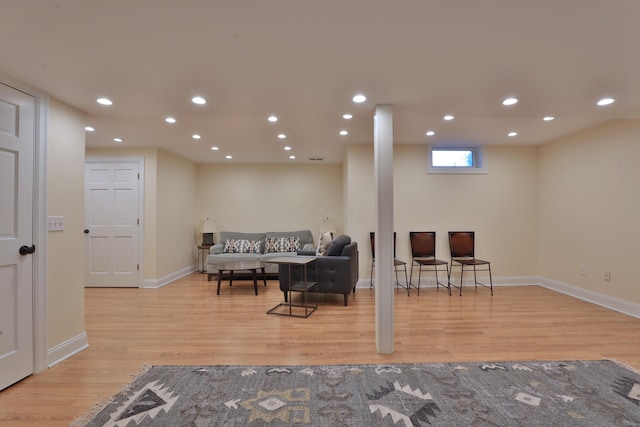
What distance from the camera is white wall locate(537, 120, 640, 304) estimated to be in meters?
3.51

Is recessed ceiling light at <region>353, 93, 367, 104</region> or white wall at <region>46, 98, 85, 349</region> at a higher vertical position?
recessed ceiling light at <region>353, 93, 367, 104</region>

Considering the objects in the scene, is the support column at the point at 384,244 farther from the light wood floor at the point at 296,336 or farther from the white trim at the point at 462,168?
the white trim at the point at 462,168

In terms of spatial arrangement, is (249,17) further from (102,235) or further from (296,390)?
(102,235)

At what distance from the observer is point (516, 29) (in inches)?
64.1

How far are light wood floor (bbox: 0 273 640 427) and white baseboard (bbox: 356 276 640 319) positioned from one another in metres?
0.15

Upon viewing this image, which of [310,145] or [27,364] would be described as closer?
[27,364]

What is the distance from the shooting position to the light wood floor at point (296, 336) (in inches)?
83.3

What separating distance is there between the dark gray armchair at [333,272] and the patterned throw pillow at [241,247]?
195cm

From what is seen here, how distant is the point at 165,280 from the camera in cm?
511

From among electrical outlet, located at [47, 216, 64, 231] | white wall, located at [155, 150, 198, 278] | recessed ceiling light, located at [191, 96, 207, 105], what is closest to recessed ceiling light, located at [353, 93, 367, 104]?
recessed ceiling light, located at [191, 96, 207, 105]

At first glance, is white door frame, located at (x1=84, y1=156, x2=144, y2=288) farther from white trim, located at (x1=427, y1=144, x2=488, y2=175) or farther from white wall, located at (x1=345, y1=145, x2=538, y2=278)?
white trim, located at (x1=427, y1=144, x2=488, y2=175)

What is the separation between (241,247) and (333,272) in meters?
2.58

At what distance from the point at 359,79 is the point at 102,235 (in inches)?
198

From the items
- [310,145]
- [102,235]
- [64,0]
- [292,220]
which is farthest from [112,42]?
[292,220]
